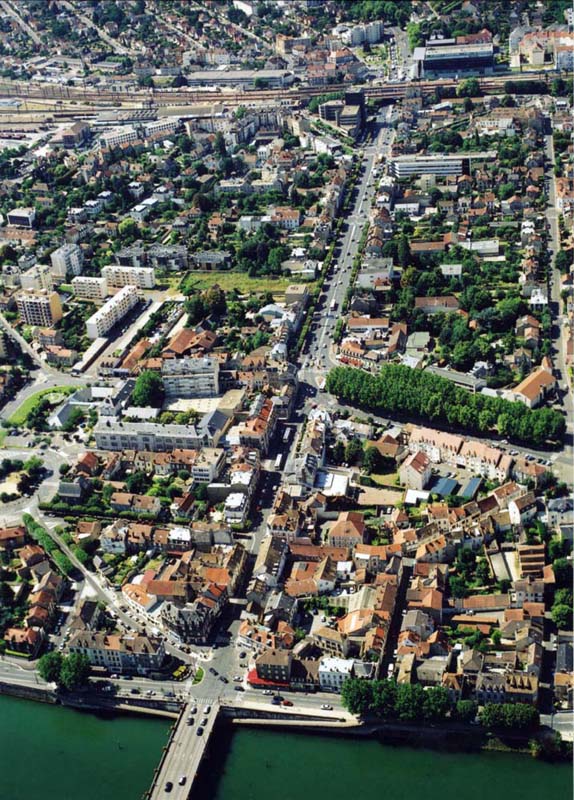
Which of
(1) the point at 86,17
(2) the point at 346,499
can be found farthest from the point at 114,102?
(2) the point at 346,499

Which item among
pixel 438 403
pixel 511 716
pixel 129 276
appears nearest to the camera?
pixel 511 716

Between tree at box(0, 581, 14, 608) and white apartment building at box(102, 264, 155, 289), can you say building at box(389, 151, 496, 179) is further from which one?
tree at box(0, 581, 14, 608)

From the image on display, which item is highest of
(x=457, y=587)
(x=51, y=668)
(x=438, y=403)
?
(x=438, y=403)

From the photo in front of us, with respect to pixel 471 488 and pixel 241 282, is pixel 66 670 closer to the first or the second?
pixel 471 488

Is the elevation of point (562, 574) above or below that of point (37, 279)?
below

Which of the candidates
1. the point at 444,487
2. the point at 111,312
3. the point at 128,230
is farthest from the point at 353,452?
the point at 128,230

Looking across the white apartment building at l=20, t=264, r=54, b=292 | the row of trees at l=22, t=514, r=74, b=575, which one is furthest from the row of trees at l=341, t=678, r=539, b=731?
the white apartment building at l=20, t=264, r=54, b=292
